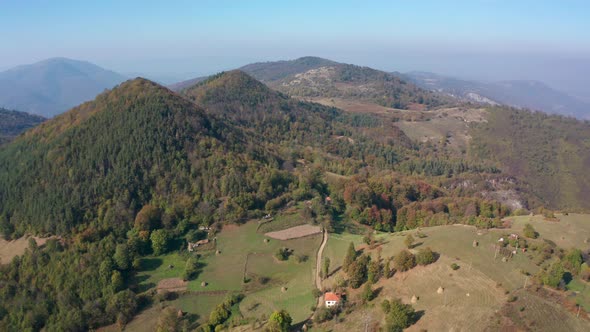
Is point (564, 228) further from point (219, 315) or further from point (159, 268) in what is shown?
point (159, 268)

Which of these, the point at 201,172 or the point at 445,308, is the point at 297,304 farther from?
the point at 201,172

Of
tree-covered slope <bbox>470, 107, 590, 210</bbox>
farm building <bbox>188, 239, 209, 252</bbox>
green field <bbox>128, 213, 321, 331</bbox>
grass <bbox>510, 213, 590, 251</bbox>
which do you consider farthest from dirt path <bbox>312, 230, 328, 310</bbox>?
tree-covered slope <bbox>470, 107, 590, 210</bbox>

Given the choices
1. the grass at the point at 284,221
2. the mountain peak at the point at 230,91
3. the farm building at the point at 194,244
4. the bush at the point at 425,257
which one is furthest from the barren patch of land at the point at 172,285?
the mountain peak at the point at 230,91

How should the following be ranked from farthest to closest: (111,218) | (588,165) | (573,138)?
(573,138) → (588,165) → (111,218)

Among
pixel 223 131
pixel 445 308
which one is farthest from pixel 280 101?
pixel 445 308

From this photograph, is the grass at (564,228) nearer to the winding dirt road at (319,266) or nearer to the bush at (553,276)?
the bush at (553,276)
